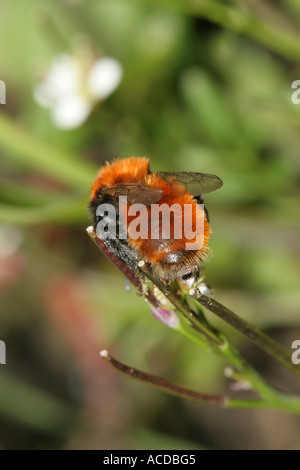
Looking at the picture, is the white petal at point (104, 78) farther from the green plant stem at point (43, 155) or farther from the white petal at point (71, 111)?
the green plant stem at point (43, 155)

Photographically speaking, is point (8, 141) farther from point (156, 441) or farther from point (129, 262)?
point (156, 441)

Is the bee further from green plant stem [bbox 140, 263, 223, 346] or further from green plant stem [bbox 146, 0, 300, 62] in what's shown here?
green plant stem [bbox 146, 0, 300, 62]

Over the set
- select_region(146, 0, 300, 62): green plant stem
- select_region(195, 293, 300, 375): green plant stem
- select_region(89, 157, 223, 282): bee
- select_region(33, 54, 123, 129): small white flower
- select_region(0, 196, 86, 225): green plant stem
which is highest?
select_region(33, 54, 123, 129): small white flower

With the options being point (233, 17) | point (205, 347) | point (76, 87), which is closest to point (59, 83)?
point (76, 87)

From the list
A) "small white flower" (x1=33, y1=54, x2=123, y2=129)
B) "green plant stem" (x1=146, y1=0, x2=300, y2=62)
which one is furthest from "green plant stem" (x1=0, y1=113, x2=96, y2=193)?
"green plant stem" (x1=146, y1=0, x2=300, y2=62)

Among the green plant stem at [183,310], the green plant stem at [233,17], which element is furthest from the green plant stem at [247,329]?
the green plant stem at [233,17]

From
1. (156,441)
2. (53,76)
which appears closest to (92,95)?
(53,76)
